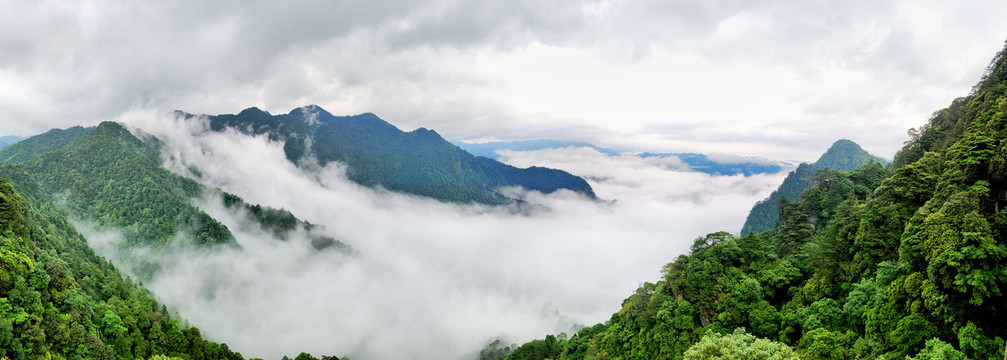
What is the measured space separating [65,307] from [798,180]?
170701 mm

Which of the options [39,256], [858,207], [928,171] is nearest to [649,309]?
[858,207]

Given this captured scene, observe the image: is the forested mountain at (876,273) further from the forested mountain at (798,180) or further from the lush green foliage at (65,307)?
the forested mountain at (798,180)

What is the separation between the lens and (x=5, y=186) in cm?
6100

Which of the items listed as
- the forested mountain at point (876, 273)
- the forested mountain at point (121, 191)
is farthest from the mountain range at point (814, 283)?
the forested mountain at point (121, 191)

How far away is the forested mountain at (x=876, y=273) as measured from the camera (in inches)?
867

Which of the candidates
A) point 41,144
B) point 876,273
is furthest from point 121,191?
point 876,273

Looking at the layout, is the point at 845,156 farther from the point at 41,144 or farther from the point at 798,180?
the point at 41,144

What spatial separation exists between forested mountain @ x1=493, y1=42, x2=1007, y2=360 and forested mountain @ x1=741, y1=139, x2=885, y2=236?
76454 millimetres

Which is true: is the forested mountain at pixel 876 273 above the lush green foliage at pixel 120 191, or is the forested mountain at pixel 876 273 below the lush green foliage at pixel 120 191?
below

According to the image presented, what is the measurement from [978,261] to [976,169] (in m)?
9.56

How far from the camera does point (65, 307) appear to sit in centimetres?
5394

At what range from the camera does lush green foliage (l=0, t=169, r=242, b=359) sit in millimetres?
46188

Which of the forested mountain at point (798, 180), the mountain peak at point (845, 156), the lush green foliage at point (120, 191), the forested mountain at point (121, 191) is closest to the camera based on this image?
the forested mountain at point (798, 180)

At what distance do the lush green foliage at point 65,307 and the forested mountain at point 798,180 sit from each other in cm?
14507
